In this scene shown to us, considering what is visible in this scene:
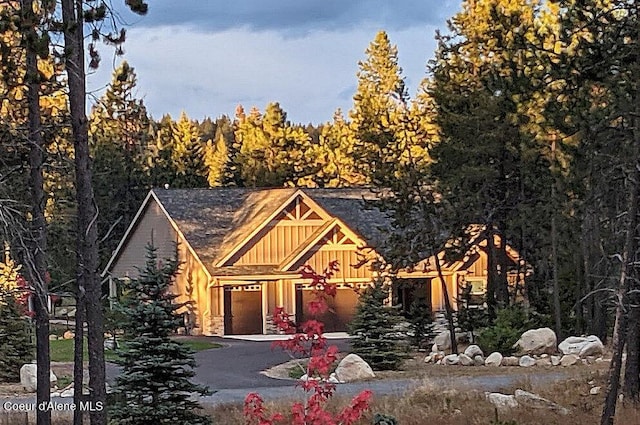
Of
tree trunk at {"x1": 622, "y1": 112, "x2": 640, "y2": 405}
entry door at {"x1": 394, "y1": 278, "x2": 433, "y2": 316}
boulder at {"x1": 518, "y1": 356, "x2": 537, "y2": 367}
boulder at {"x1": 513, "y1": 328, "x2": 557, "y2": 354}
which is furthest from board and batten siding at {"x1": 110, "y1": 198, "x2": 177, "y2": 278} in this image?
tree trunk at {"x1": 622, "y1": 112, "x2": 640, "y2": 405}

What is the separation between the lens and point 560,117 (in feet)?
45.4

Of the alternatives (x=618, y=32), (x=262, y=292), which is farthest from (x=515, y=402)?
(x=262, y=292)

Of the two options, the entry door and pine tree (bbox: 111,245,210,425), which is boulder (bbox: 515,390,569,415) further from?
the entry door

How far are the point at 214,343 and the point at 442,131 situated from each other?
1078 cm

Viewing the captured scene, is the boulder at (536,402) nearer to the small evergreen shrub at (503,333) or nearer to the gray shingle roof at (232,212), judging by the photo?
the small evergreen shrub at (503,333)

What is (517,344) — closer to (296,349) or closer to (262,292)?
(262,292)

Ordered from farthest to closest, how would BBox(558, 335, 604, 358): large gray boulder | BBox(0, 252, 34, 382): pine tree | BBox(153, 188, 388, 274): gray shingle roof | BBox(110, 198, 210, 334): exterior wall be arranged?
BBox(153, 188, 388, 274): gray shingle roof
BBox(110, 198, 210, 334): exterior wall
BBox(558, 335, 604, 358): large gray boulder
BBox(0, 252, 34, 382): pine tree

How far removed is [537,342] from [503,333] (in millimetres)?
893

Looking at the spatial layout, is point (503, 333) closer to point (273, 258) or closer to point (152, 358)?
point (273, 258)

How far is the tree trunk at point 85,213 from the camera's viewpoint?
1041cm

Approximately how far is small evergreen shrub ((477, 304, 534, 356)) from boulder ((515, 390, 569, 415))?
8.89 meters

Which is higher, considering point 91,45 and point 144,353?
point 91,45

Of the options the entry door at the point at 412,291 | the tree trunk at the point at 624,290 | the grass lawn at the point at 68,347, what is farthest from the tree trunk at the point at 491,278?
the tree trunk at the point at 624,290

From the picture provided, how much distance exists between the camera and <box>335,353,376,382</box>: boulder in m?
20.4
